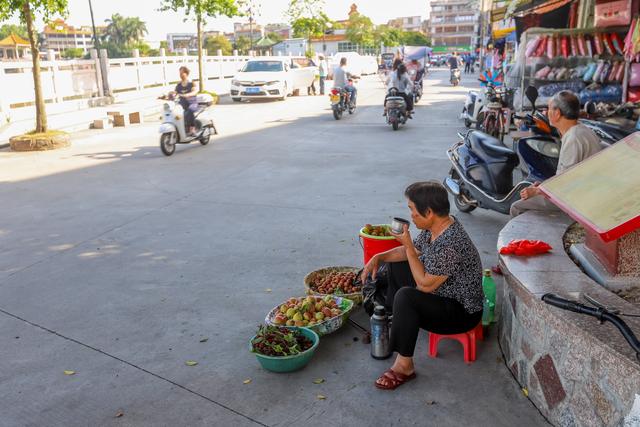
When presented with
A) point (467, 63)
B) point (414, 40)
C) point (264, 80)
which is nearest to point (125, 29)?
point (414, 40)

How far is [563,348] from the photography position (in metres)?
2.76

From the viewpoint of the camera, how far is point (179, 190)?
846 centimetres

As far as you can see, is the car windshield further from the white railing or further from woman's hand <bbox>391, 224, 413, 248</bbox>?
woman's hand <bbox>391, 224, 413, 248</bbox>

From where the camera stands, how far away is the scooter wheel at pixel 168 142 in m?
11.2

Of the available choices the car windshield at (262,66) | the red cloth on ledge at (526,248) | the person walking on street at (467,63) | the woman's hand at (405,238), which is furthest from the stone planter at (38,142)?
the person walking on street at (467,63)

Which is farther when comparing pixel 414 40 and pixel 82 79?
pixel 414 40

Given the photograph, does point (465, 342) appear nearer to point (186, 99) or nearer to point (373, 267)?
point (373, 267)

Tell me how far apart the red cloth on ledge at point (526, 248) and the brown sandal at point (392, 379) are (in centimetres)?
105

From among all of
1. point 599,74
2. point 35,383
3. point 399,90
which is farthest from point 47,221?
point 399,90

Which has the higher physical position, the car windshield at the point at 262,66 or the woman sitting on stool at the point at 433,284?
the car windshield at the point at 262,66

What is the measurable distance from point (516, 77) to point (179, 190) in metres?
7.24

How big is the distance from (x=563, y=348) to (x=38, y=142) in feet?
40.4

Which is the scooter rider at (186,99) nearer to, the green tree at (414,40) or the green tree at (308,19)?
the green tree at (308,19)

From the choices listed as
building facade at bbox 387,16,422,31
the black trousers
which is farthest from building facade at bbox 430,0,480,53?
the black trousers
